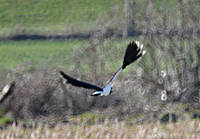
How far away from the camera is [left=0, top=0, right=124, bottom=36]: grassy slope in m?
21.7

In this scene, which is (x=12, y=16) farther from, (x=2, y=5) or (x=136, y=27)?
(x=136, y=27)

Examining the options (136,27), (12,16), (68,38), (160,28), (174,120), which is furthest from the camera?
(12,16)

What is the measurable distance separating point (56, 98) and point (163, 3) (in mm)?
2964

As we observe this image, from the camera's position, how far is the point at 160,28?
34.5ft

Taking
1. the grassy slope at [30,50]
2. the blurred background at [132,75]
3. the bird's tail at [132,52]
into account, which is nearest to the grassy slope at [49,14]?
the grassy slope at [30,50]

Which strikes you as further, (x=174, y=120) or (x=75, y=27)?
(x=75, y=27)

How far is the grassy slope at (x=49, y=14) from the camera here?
71.1 ft

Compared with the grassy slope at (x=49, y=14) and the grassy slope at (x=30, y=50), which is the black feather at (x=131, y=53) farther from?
the grassy slope at (x=49, y=14)

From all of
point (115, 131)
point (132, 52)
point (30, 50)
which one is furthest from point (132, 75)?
point (30, 50)

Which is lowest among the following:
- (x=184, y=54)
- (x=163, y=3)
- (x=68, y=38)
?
(x=68, y=38)

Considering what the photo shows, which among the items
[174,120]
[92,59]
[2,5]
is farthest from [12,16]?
[174,120]

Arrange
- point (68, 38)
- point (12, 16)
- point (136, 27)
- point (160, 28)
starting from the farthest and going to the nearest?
1. point (12, 16)
2. point (68, 38)
3. point (136, 27)
4. point (160, 28)

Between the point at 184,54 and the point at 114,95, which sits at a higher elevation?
the point at 184,54

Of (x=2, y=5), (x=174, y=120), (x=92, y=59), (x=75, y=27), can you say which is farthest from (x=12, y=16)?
(x=174, y=120)
